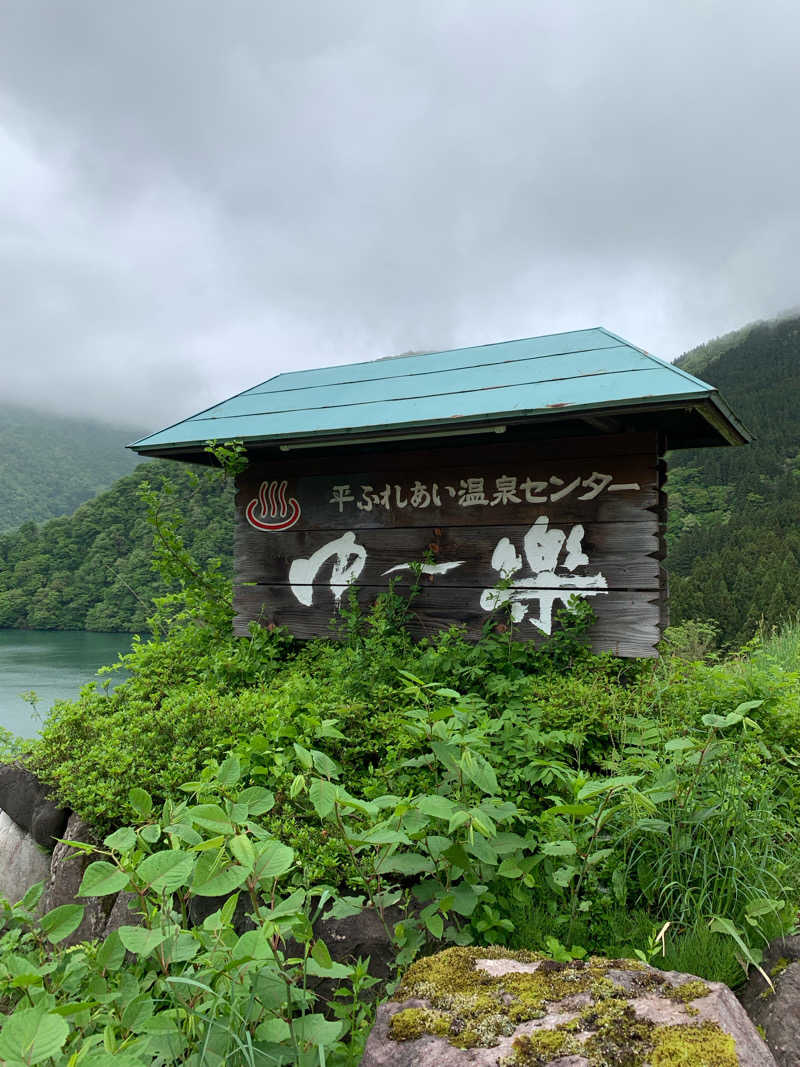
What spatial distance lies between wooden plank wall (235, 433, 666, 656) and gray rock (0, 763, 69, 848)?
2.12 m

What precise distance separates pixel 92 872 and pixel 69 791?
97.7 inches

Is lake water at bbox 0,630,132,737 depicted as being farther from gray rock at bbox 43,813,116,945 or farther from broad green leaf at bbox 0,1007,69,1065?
broad green leaf at bbox 0,1007,69,1065

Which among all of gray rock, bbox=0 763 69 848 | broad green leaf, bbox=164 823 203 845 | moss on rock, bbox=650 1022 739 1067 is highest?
broad green leaf, bbox=164 823 203 845

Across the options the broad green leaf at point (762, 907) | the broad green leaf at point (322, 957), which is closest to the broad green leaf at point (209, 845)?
the broad green leaf at point (322, 957)

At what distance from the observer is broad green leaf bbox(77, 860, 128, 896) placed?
149cm

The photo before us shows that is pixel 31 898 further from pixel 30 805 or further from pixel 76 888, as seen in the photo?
pixel 30 805

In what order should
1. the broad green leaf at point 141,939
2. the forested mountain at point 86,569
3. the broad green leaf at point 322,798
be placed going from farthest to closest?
the forested mountain at point 86,569
the broad green leaf at point 322,798
the broad green leaf at point 141,939

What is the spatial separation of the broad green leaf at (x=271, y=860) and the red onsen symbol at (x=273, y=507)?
4197 mm

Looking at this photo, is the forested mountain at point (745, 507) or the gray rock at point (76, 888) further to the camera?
the forested mountain at point (745, 507)

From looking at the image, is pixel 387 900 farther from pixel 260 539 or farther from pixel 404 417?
pixel 260 539

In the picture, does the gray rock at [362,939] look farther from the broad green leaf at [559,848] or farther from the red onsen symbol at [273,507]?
the red onsen symbol at [273,507]

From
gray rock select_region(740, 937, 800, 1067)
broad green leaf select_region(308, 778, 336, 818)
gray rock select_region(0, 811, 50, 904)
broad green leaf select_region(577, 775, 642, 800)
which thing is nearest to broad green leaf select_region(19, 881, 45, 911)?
broad green leaf select_region(308, 778, 336, 818)

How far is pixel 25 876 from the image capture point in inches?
160

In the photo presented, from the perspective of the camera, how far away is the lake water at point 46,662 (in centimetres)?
1147
